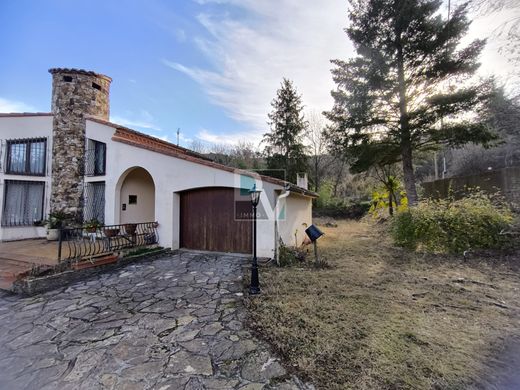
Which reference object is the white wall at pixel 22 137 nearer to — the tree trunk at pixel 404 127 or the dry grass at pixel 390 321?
the dry grass at pixel 390 321

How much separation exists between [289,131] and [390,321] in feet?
64.0

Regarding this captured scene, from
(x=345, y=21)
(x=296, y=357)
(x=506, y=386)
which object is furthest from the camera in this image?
(x=345, y=21)

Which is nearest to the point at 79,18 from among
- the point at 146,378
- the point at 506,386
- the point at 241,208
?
the point at 241,208

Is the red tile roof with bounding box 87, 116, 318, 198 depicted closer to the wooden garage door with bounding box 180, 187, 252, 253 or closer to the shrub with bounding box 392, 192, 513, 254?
the wooden garage door with bounding box 180, 187, 252, 253

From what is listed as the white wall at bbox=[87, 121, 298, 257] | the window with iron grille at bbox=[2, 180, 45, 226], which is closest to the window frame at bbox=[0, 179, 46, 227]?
the window with iron grille at bbox=[2, 180, 45, 226]

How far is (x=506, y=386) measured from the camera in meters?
2.52

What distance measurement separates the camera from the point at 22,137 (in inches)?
402

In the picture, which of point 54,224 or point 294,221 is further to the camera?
point 294,221

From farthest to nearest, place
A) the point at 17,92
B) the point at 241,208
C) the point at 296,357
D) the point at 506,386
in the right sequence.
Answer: the point at 17,92
the point at 241,208
the point at 296,357
the point at 506,386

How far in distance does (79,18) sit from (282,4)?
6721mm

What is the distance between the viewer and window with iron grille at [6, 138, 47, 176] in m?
10.1

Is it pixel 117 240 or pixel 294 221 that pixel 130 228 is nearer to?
pixel 117 240

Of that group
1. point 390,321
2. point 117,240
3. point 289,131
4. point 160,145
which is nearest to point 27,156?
point 160,145

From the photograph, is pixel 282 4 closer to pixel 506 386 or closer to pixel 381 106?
pixel 381 106
